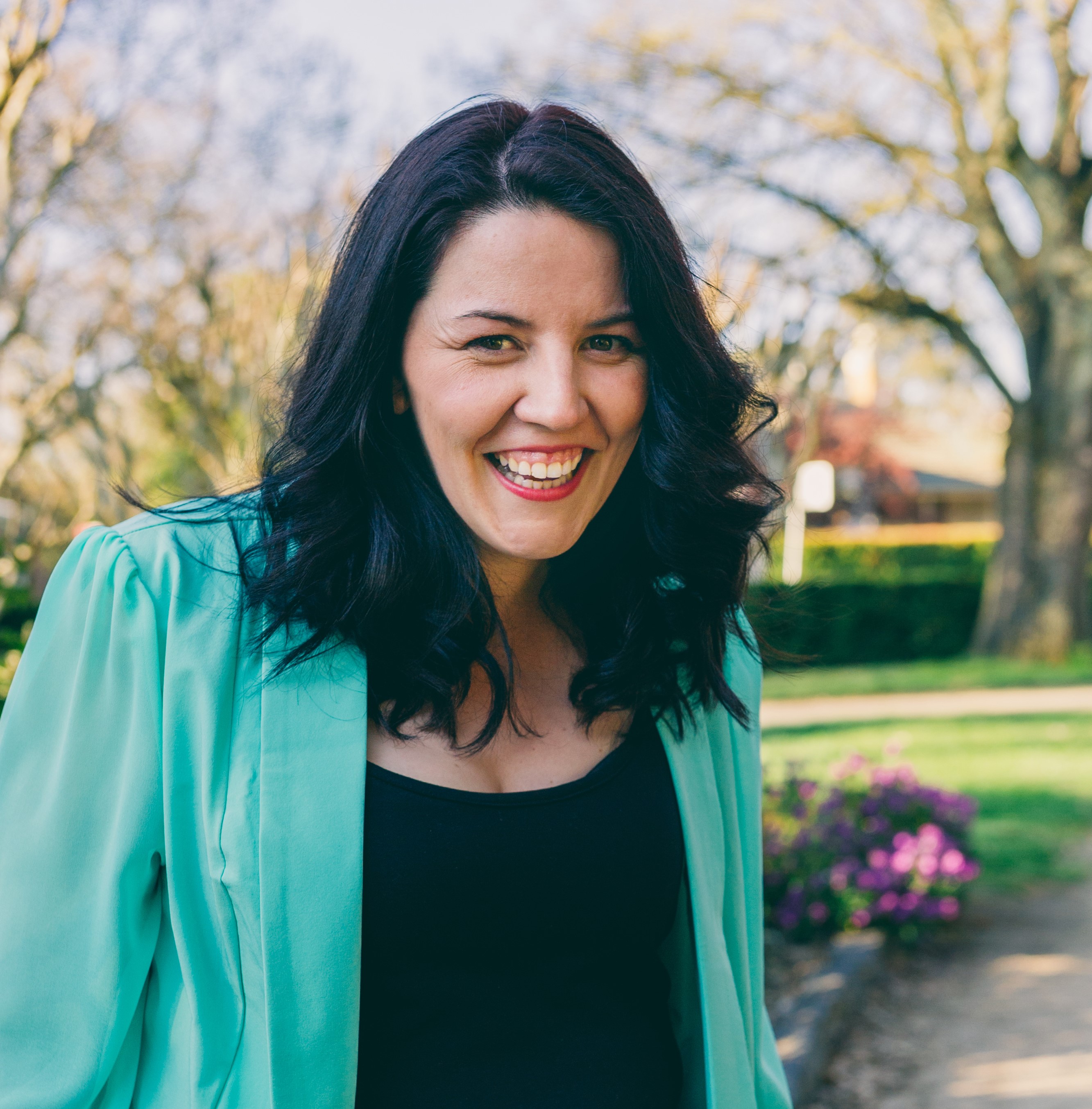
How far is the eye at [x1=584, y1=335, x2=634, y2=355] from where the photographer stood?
64.4 inches

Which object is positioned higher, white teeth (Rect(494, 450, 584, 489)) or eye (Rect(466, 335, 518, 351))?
eye (Rect(466, 335, 518, 351))

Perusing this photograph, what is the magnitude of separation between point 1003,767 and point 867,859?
153 inches

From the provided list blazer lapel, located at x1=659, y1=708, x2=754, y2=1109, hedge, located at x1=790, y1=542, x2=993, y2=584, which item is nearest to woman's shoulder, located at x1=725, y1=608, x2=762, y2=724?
blazer lapel, located at x1=659, y1=708, x2=754, y2=1109

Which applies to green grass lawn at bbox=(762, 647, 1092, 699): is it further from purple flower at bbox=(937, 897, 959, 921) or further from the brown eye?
the brown eye

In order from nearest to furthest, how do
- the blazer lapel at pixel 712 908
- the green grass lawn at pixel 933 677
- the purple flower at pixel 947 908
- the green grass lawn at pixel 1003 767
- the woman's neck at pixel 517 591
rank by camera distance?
the blazer lapel at pixel 712 908 → the woman's neck at pixel 517 591 → the purple flower at pixel 947 908 → the green grass lawn at pixel 1003 767 → the green grass lawn at pixel 933 677

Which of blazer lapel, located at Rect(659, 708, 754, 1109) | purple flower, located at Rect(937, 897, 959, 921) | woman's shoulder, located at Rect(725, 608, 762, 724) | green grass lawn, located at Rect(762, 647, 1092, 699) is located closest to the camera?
blazer lapel, located at Rect(659, 708, 754, 1109)

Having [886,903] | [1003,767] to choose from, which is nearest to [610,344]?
[886,903]

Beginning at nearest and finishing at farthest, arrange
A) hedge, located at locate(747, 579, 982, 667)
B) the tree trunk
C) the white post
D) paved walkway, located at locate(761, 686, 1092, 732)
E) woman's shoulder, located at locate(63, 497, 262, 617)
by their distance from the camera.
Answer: woman's shoulder, located at locate(63, 497, 262, 617) < paved walkway, located at locate(761, 686, 1092, 732) < the tree trunk < the white post < hedge, located at locate(747, 579, 982, 667)

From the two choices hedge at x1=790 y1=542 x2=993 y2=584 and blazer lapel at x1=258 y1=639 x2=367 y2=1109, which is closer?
blazer lapel at x1=258 y1=639 x2=367 y2=1109

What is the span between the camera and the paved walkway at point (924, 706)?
10.8 m

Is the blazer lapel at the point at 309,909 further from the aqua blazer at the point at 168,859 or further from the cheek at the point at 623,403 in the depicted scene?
the cheek at the point at 623,403

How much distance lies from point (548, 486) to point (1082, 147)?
16470mm

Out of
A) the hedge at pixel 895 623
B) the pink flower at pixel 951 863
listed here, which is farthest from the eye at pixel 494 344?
the hedge at pixel 895 623

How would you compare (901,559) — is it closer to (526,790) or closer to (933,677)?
(933,677)
